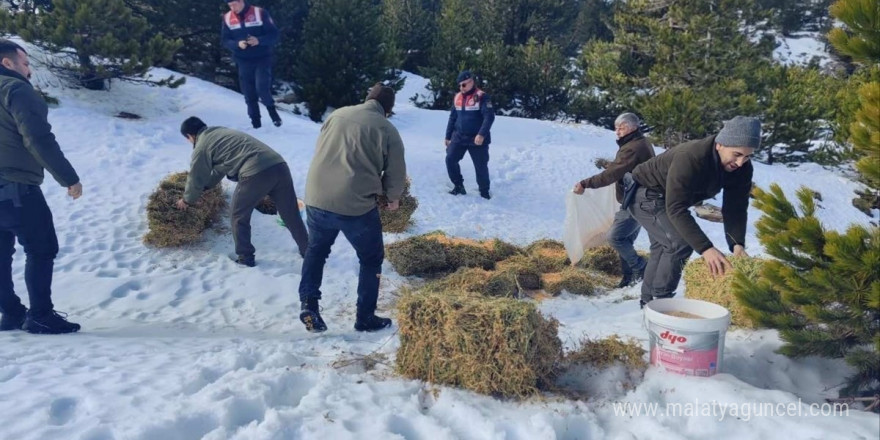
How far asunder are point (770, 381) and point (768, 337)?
1.02 ft

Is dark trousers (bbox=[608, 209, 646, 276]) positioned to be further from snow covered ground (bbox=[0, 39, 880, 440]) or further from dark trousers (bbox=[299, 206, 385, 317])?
dark trousers (bbox=[299, 206, 385, 317])

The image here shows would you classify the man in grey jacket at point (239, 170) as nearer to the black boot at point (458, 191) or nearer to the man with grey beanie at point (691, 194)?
the man with grey beanie at point (691, 194)

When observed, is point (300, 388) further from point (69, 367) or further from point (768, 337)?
point (768, 337)

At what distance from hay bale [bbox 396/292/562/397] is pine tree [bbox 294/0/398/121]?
11.3 metres

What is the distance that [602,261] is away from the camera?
6043 mm

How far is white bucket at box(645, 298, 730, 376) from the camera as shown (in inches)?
111

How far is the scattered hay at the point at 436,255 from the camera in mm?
5824

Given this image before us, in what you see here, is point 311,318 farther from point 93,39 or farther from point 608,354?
point 93,39

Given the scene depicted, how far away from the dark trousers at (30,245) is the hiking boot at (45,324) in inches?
1.5

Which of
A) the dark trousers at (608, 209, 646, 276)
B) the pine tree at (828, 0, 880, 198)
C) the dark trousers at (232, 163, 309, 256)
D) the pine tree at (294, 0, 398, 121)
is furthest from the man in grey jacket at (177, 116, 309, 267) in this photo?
the pine tree at (294, 0, 398, 121)

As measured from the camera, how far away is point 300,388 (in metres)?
3.03

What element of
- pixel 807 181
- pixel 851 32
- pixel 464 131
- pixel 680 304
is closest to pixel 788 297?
pixel 680 304

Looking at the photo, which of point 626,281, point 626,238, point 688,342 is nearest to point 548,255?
point 626,281

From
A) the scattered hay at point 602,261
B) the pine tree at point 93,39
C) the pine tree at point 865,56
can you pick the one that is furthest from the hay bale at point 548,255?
the pine tree at point 93,39
